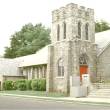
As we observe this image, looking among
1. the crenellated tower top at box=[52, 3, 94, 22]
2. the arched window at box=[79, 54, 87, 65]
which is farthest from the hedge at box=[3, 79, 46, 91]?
the crenellated tower top at box=[52, 3, 94, 22]

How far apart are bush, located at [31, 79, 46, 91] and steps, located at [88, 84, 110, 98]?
11.2m

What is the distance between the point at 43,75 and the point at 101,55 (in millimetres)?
11470

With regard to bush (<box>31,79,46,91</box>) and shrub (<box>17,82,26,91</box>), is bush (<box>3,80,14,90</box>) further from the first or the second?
bush (<box>31,79,46,91</box>)

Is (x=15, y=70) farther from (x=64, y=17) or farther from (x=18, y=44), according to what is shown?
(x=18, y=44)

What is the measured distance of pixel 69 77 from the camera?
125ft

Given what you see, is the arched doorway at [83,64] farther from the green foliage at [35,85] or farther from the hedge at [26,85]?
the green foliage at [35,85]

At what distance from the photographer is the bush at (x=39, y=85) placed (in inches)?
1762

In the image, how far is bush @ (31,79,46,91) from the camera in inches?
1762

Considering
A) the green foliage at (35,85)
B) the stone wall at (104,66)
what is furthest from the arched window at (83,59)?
the green foliage at (35,85)

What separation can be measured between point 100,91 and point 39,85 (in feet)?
45.9

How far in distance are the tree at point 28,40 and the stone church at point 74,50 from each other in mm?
35810

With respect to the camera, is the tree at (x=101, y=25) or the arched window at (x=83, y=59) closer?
the arched window at (x=83, y=59)

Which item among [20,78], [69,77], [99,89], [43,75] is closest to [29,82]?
[43,75]

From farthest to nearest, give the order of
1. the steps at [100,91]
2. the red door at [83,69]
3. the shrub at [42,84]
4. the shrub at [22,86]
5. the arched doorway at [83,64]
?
the shrub at [22,86], the shrub at [42,84], the red door at [83,69], the arched doorway at [83,64], the steps at [100,91]
